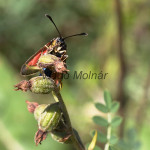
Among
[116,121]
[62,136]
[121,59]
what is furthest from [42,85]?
[121,59]

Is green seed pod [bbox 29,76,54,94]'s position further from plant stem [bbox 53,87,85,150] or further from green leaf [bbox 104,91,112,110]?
green leaf [bbox 104,91,112,110]

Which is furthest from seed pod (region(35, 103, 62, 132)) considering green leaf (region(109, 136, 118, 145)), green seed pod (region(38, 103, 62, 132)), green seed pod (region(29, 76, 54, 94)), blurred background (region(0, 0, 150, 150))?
blurred background (region(0, 0, 150, 150))

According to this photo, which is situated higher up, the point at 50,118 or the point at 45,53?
the point at 45,53

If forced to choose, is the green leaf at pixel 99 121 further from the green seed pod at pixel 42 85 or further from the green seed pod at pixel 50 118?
the green seed pod at pixel 42 85

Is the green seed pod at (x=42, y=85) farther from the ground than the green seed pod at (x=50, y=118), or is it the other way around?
the green seed pod at (x=42, y=85)

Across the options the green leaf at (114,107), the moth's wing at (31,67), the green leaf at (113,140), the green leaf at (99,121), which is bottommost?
the green leaf at (113,140)

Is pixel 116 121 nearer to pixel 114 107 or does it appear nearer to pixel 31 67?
pixel 114 107

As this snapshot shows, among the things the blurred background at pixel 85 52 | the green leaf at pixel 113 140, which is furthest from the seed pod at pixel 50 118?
the blurred background at pixel 85 52
